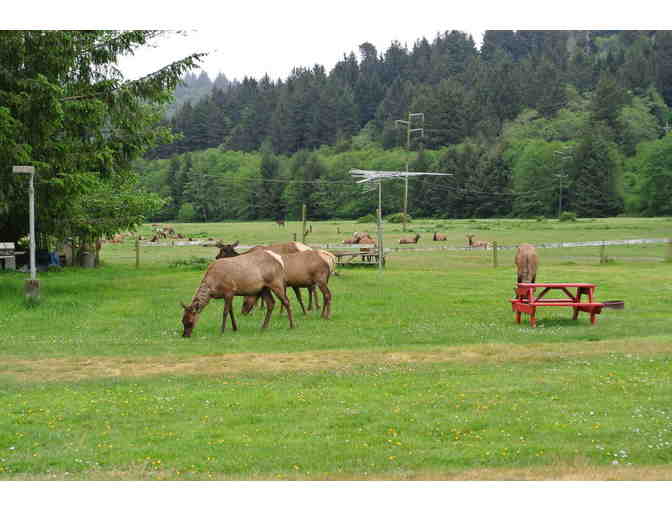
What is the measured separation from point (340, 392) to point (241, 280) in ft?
20.7

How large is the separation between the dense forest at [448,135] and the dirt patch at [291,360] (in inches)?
2358

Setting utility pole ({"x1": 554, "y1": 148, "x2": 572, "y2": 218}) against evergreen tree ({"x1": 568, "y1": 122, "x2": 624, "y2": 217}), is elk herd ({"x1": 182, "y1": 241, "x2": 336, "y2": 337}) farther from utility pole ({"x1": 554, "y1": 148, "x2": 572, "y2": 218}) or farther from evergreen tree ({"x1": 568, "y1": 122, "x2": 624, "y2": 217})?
evergreen tree ({"x1": 568, "y1": 122, "x2": 624, "y2": 217})

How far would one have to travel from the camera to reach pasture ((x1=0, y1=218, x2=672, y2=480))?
7.66 meters

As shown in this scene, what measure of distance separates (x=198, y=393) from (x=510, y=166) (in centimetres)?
10619

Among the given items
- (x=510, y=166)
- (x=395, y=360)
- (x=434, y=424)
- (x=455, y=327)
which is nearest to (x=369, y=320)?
(x=455, y=327)

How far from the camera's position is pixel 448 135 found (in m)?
135

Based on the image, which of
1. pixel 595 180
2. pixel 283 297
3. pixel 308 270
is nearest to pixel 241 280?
pixel 283 297

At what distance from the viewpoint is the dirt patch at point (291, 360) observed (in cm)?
1246

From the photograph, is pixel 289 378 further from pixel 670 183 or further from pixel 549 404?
pixel 670 183

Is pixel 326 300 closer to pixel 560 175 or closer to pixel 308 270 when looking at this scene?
pixel 308 270

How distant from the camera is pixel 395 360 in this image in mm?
13156

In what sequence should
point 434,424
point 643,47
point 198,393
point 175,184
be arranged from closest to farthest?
point 434,424
point 198,393
point 175,184
point 643,47

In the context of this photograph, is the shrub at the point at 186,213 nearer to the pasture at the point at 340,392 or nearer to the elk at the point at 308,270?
the pasture at the point at 340,392

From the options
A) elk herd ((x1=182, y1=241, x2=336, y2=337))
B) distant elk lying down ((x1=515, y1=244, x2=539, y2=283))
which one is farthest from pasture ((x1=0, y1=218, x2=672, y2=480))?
distant elk lying down ((x1=515, y1=244, x2=539, y2=283))
